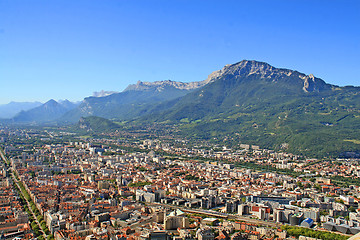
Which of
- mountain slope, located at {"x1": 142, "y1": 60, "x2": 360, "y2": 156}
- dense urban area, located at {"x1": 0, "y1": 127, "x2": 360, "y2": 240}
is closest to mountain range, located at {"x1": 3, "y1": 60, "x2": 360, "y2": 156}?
mountain slope, located at {"x1": 142, "y1": 60, "x2": 360, "y2": 156}

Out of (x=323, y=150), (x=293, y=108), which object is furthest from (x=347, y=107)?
(x=323, y=150)

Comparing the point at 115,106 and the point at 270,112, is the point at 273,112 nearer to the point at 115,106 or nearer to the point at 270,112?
the point at 270,112

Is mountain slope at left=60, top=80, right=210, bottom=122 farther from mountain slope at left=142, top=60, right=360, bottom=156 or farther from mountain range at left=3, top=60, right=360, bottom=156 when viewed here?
mountain slope at left=142, top=60, right=360, bottom=156

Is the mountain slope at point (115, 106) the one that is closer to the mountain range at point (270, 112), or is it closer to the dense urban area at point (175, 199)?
the mountain range at point (270, 112)

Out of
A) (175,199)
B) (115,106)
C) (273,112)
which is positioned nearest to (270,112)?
(273,112)

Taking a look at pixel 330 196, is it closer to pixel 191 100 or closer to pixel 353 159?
pixel 353 159

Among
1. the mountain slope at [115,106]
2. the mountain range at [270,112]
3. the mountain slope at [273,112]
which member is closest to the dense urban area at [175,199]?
the mountain range at [270,112]
